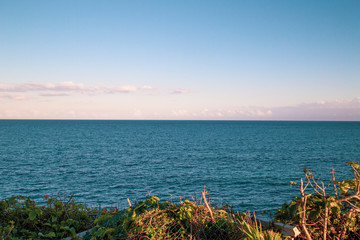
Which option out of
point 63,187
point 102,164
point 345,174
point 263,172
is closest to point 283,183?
point 263,172

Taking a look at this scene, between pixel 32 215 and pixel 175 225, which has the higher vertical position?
pixel 175 225

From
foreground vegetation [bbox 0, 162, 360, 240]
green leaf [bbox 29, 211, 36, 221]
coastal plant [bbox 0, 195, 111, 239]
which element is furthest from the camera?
green leaf [bbox 29, 211, 36, 221]

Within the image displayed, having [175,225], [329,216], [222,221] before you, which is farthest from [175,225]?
[329,216]

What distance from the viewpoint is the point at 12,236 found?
6.84 meters

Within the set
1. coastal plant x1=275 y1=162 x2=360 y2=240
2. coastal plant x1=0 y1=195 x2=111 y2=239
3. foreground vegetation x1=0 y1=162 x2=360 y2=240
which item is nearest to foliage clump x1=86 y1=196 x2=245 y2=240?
foreground vegetation x1=0 y1=162 x2=360 y2=240

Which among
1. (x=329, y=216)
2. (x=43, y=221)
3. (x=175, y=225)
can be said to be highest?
(x=329, y=216)

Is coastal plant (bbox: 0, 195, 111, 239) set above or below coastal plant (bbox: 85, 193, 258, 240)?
below

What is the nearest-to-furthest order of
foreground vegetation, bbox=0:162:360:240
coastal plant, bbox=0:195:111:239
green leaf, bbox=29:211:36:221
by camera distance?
foreground vegetation, bbox=0:162:360:240, coastal plant, bbox=0:195:111:239, green leaf, bbox=29:211:36:221

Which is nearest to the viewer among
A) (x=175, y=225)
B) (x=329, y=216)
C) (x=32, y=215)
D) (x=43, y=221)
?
(x=329, y=216)

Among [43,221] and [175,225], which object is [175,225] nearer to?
Answer: [175,225]

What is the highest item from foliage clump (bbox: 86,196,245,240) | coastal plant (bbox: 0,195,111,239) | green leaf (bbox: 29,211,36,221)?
foliage clump (bbox: 86,196,245,240)

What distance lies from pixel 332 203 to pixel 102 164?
155 ft

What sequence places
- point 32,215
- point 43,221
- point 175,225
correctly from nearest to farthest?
point 175,225 → point 32,215 → point 43,221

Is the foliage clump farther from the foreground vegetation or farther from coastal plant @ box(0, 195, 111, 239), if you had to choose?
coastal plant @ box(0, 195, 111, 239)
